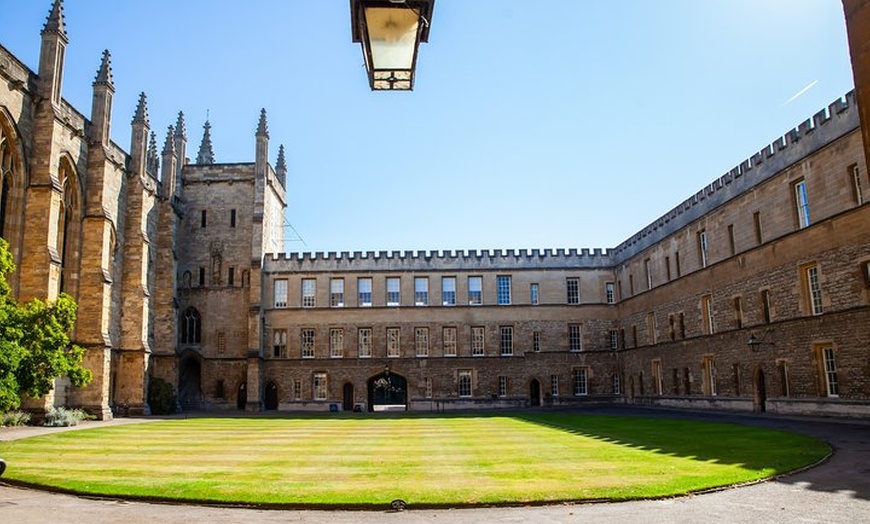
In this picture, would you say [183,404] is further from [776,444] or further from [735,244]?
[776,444]

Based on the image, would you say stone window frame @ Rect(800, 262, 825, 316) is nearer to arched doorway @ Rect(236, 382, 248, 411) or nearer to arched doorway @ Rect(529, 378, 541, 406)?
arched doorway @ Rect(529, 378, 541, 406)

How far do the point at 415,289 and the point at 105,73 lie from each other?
22371 millimetres

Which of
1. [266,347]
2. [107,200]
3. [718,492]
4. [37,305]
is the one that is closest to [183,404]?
[266,347]

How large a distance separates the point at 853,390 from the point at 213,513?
73.4 ft

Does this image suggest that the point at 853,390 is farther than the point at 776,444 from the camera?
Yes

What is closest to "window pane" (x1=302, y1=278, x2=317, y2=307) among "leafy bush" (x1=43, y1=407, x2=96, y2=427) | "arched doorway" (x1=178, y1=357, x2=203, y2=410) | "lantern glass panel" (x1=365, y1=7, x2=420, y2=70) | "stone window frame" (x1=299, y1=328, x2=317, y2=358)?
"stone window frame" (x1=299, y1=328, x2=317, y2=358)

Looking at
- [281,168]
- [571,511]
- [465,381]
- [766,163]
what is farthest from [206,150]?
[571,511]

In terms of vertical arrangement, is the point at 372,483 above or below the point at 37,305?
below

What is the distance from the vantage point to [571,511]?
957 centimetres

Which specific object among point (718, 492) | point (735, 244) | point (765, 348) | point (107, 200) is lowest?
point (718, 492)

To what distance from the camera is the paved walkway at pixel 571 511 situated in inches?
355

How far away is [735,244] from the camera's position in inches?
1264

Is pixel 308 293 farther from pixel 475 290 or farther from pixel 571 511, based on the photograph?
pixel 571 511

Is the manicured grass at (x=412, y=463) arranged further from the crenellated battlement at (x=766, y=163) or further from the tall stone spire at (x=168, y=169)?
the tall stone spire at (x=168, y=169)
